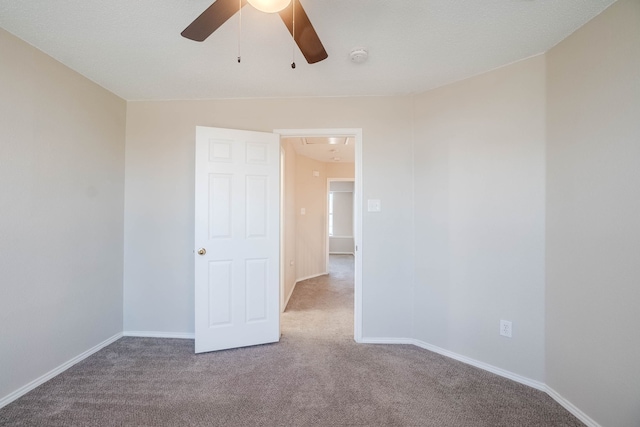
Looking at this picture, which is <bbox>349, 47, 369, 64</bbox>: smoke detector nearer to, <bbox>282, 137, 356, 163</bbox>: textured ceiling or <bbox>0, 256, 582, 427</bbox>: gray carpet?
<bbox>282, 137, 356, 163</bbox>: textured ceiling

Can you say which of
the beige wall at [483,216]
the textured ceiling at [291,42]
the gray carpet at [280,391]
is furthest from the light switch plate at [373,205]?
the gray carpet at [280,391]

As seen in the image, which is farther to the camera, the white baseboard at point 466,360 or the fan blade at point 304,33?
the white baseboard at point 466,360

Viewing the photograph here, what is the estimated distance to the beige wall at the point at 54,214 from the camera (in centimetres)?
166

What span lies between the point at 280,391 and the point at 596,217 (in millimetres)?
2248

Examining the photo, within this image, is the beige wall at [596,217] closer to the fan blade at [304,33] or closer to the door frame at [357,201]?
the door frame at [357,201]

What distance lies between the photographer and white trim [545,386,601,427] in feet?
4.92

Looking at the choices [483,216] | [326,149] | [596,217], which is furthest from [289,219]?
[596,217]

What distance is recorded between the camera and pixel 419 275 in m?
2.40

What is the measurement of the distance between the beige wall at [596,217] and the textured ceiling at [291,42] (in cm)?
25

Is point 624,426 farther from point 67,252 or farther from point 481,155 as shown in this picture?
point 67,252

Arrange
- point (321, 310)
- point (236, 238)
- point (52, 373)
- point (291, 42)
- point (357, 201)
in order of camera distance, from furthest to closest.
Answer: point (321, 310) → point (357, 201) → point (236, 238) → point (52, 373) → point (291, 42)

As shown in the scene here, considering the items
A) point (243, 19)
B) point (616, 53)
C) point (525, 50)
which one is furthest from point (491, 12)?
point (243, 19)

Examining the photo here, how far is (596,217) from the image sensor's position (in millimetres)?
1480

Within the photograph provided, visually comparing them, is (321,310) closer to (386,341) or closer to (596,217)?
(386,341)
